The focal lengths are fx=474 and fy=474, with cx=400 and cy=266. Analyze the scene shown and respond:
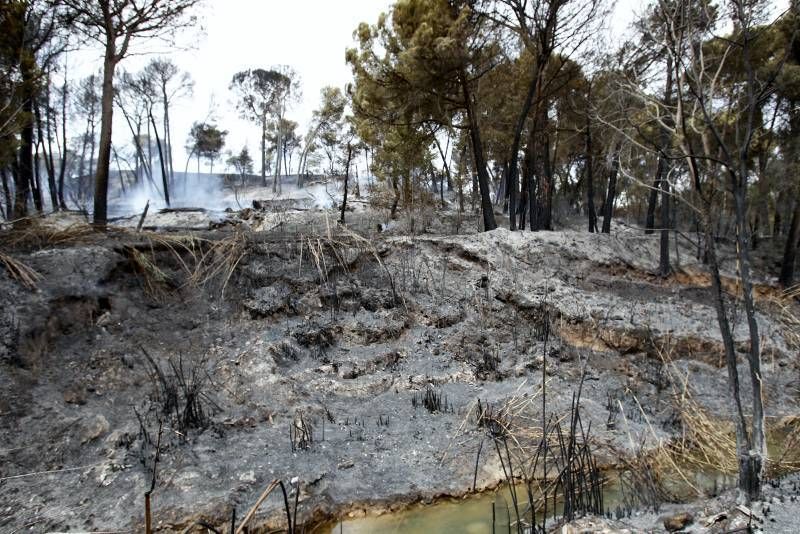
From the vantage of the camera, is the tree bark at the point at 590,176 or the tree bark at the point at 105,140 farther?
the tree bark at the point at 590,176

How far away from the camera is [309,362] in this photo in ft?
22.4

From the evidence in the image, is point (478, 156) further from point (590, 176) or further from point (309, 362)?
point (309, 362)

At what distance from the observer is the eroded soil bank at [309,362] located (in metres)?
4.28

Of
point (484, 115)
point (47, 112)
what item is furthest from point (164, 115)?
A: point (484, 115)

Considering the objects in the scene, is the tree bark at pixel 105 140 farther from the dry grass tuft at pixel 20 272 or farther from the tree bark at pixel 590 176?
the tree bark at pixel 590 176

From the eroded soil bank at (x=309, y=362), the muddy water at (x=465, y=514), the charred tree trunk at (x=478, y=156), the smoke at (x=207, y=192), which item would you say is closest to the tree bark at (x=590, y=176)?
the charred tree trunk at (x=478, y=156)

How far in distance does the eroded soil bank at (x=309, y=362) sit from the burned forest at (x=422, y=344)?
0.11ft

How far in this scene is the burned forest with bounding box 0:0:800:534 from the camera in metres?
3.64

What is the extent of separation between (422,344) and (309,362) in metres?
1.80

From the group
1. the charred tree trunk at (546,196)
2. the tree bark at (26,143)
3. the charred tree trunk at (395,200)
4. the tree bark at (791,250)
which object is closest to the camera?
the tree bark at (26,143)

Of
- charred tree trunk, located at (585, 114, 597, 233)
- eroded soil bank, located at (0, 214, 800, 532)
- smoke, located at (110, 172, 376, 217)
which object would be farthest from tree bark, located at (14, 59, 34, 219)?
smoke, located at (110, 172, 376, 217)

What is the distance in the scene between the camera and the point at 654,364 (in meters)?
7.42

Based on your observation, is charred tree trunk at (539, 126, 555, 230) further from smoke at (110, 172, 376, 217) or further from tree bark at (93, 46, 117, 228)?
smoke at (110, 172, 376, 217)

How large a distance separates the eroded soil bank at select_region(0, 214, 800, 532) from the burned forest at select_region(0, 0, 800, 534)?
35mm
